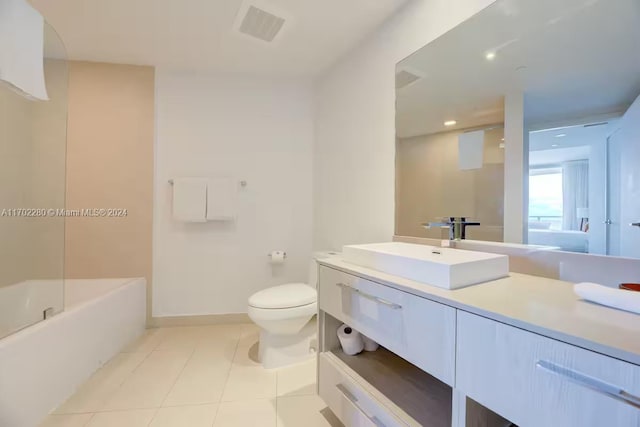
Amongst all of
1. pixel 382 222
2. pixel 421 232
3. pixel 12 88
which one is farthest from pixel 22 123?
pixel 421 232

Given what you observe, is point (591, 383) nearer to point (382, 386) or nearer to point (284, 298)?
point (382, 386)

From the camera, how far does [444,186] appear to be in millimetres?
1461

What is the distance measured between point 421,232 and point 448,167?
1.18 feet

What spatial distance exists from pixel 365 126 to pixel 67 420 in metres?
2.21

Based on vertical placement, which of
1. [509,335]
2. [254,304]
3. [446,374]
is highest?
[509,335]

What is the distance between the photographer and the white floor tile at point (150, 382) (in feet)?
4.75

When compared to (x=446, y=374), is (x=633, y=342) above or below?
above

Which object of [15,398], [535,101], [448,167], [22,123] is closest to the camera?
[535,101]

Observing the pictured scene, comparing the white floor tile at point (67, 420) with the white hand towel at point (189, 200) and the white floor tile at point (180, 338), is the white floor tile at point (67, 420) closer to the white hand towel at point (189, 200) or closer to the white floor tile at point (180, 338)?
the white floor tile at point (180, 338)

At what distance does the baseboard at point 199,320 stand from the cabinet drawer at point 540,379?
85.5 inches

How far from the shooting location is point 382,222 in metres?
1.76

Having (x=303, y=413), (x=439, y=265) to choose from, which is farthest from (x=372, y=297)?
(x=303, y=413)

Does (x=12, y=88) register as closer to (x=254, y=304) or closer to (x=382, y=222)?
(x=254, y=304)

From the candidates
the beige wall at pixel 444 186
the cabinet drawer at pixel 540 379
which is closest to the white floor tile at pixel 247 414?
the cabinet drawer at pixel 540 379
